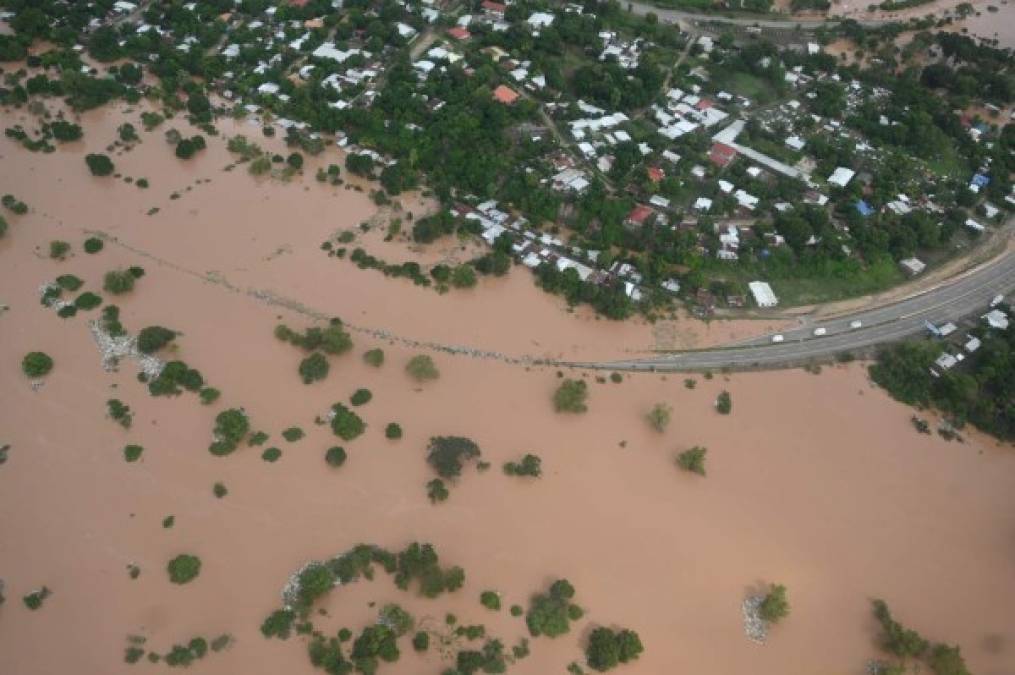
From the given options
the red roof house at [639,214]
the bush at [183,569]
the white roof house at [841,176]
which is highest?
the white roof house at [841,176]

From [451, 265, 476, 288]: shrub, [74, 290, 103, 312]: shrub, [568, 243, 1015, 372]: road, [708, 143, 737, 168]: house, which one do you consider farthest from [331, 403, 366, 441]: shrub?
[708, 143, 737, 168]: house

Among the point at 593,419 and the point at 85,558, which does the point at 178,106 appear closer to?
the point at 85,558


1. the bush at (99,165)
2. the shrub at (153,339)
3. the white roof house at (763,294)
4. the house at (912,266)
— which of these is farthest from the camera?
the bush at (99,165)

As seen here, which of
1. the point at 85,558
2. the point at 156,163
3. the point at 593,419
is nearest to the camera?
the point at 85,558

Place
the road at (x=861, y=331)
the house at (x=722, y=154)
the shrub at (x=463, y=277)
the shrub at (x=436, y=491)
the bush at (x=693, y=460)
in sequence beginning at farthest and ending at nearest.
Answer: the house at (x=722, y=154)
the shrub at (x=463, y=277)
the road at (x=861, y=331)
the bush at (x=693, y=460)
the shrub at (x=436, y=491)

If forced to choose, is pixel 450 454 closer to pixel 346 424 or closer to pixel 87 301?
pixel 346 424

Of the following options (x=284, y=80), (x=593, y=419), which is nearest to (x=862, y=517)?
(x=593, y=419)

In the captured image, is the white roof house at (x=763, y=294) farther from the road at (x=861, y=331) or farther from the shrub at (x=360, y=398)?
the shrub at (x=360, y=398)

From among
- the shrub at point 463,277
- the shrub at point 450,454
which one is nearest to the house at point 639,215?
the shrub at point 463,277
